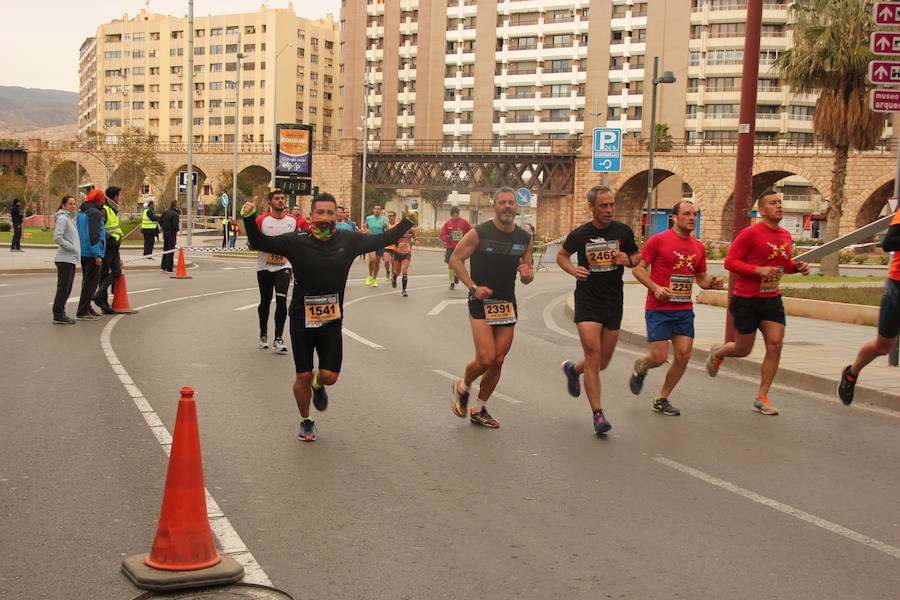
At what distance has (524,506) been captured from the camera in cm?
540

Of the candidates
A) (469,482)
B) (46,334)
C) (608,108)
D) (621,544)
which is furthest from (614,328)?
(608,108)

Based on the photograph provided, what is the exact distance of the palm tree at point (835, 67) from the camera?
33000 millimetres

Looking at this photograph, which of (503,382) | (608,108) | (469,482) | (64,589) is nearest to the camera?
(64,589)

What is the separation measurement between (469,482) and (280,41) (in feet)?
387

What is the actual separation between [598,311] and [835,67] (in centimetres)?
3018

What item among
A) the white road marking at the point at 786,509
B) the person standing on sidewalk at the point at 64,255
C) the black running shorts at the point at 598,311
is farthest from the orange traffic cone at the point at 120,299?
the white road marking at the point at 786,509

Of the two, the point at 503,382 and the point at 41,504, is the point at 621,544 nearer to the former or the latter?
the point at 41,504

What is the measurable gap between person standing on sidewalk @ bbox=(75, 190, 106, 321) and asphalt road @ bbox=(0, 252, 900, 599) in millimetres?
3913

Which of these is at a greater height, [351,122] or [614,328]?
[351,122]

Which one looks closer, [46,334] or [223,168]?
[46,334]

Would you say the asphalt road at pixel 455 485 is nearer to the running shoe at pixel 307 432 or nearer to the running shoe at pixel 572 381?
the running shoe at pixel 307 432

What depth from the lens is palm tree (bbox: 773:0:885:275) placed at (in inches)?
1299

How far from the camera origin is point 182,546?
4.18 metres

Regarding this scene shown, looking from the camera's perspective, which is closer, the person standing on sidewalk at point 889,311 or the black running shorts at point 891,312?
the person standing on sidewalk at point 889,311
